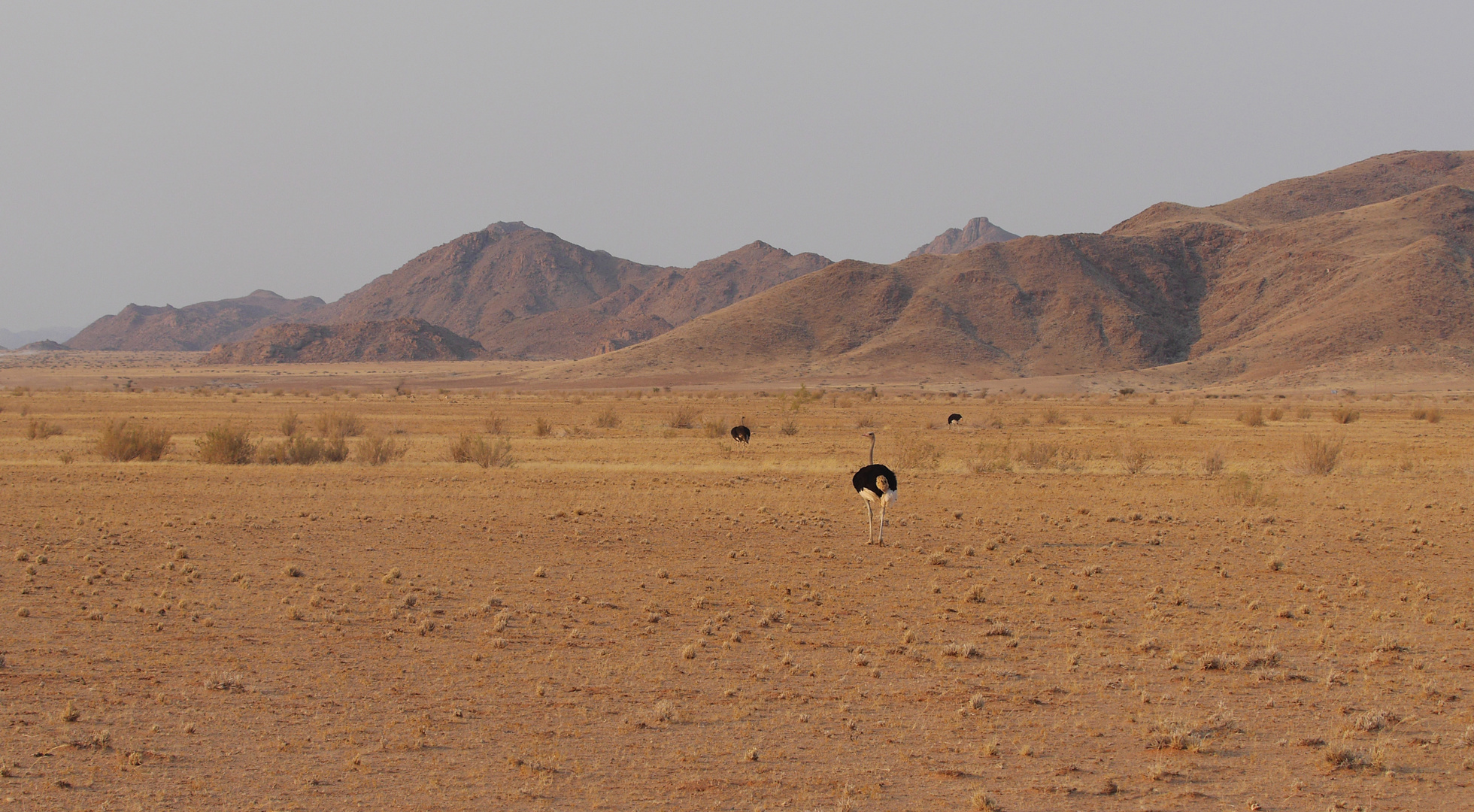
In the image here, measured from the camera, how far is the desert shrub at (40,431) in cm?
3484

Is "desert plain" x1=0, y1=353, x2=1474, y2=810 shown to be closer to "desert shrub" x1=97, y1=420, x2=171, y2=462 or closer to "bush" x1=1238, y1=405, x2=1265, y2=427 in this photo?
"desert shrub" x1=97, y1=420, x2=171, y2=462

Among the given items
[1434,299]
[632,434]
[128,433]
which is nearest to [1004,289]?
[1434,299]

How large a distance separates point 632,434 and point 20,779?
3299cm

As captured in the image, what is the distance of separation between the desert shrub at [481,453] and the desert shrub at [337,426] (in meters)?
7.63

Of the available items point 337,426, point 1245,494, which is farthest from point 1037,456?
point 337,426

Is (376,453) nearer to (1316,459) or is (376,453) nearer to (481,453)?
(481,453)

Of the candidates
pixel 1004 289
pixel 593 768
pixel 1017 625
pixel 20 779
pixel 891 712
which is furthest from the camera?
pixel 1004 289

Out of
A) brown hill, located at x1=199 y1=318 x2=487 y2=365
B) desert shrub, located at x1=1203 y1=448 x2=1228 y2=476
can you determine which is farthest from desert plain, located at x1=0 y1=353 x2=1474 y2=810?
brown hill, located at x1=199 y1=318 x2=487 y2=365

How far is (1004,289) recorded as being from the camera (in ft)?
398

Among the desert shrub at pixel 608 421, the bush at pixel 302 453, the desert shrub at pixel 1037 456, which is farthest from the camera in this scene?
the desert shrub at pixel 608 421

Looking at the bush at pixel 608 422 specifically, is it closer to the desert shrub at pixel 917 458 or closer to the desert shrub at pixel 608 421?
the desert shrub at pixel 608 421

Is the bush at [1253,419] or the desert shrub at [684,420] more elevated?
the desert shrub at [684,420]

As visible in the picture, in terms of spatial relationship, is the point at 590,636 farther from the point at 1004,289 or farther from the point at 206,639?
the point at 1004,289

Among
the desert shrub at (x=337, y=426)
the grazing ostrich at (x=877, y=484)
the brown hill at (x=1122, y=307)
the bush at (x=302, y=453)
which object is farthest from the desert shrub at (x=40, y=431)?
the brown hill at (x=1122, y=307)
